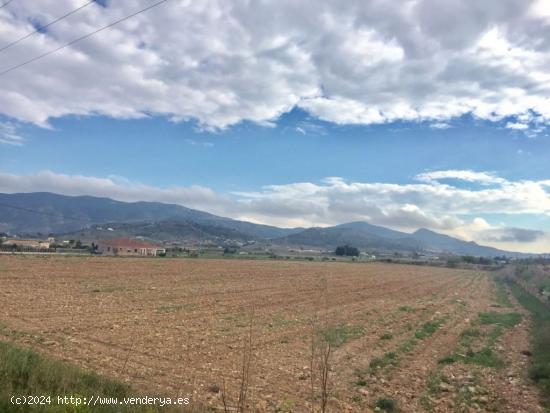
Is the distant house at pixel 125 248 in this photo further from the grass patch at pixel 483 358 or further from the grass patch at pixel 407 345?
the grass patch at pixel 483 358

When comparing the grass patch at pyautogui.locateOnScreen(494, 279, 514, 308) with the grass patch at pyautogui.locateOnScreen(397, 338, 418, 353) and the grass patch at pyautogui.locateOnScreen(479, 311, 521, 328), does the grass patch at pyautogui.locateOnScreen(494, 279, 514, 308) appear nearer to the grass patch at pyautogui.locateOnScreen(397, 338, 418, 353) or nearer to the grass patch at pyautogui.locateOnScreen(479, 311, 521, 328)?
the grass patch at pyautogui.locateOnScreen(479, 311, 521, 328)

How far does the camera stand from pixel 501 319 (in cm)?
2606

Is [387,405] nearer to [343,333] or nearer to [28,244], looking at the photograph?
[343,333]

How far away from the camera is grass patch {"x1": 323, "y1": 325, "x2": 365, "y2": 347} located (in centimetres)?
1623

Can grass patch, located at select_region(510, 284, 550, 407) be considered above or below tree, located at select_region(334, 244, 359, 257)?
below

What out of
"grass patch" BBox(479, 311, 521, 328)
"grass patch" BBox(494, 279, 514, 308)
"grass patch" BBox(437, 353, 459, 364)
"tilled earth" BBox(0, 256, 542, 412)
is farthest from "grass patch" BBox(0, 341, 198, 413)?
"grass patch" BBox(494, 279, 514, 308)

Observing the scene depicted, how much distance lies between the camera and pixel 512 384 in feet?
39.6

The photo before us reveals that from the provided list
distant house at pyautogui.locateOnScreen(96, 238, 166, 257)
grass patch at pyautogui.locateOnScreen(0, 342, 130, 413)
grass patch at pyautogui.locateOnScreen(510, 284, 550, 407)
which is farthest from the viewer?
distant house at pyautogui.locateOnScreen(96, 238, 166, 257)

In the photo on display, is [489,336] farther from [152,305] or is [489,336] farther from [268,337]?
[152,305]

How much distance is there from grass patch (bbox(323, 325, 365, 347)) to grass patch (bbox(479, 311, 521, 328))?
9.02 metres

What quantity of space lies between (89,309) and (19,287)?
9517 millimetres

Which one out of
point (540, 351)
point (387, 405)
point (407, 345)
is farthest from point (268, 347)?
point (540, 351)

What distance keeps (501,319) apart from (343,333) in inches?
515

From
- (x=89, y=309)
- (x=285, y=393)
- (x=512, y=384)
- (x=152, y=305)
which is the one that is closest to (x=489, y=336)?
(x=512, y=384)
